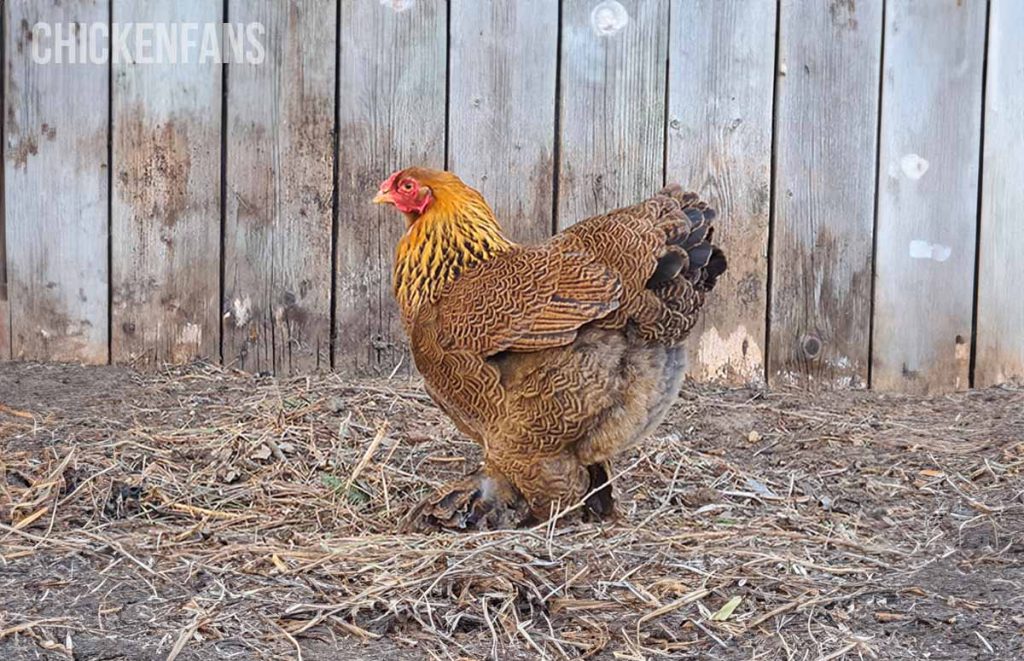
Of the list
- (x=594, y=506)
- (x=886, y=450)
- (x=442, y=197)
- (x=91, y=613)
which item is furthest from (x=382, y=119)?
(x=91, y=613)

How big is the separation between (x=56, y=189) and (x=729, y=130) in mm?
2502

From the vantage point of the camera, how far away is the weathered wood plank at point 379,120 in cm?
505

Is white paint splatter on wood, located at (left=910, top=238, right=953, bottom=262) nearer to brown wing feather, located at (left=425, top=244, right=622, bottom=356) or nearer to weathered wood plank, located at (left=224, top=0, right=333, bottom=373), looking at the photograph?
brown wing feather, located at (left=425, top=244, right=622, bottom=356)

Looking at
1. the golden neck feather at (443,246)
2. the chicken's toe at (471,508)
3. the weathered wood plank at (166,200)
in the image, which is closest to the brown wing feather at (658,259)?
the golden neck feather at (443,246)

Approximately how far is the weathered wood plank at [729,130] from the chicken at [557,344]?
3.84 ft

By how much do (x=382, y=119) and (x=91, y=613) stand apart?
2.51 meters

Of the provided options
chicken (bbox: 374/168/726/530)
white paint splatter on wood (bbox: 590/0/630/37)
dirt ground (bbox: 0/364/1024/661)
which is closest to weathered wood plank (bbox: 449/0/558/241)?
white paint splatter on wood (bbox: 590/0/630/37)

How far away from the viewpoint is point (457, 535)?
3.71 meters

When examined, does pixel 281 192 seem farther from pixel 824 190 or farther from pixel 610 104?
pixel 824 190

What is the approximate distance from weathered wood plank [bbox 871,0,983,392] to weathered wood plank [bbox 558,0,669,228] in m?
0.84

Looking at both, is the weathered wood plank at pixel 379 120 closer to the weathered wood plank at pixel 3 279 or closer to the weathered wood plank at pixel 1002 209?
the weathered wood plank at pixel 3 279

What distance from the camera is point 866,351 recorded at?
5.16 m

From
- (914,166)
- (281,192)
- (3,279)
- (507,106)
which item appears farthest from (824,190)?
(3,279)

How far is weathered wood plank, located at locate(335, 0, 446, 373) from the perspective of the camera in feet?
16.6
